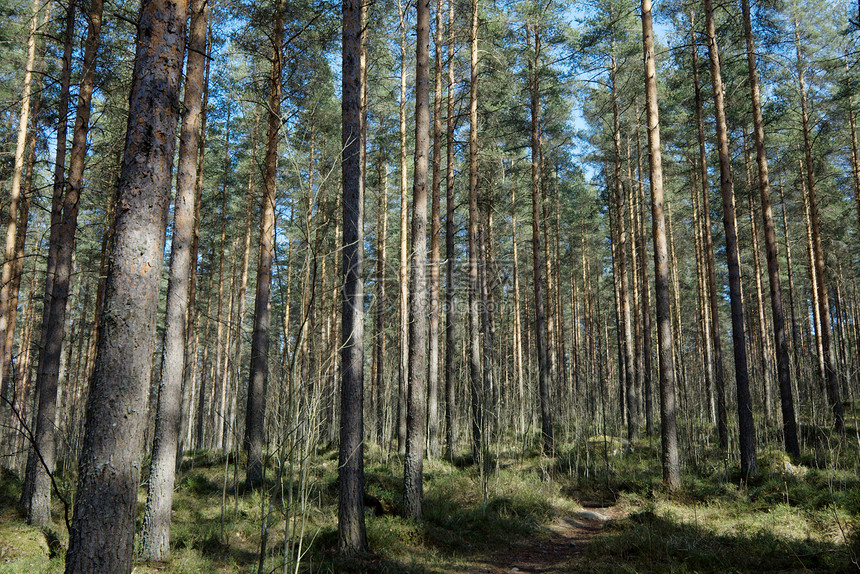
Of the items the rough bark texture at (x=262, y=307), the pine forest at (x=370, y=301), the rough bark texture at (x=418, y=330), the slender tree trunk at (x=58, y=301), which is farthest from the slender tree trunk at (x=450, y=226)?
the slender tree trunk at (x=58, y=301)

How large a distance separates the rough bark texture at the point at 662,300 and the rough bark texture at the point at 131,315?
8215 millimetres

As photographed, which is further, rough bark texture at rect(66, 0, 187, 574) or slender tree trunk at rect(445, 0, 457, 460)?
slender tree trunk at rect(445, 0, 457, 460)

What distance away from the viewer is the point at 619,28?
14883 millimetres

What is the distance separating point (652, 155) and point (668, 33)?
750 cm

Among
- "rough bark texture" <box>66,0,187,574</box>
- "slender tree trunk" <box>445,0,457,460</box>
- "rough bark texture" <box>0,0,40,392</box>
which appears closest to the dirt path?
"slender tree trunk" <box>445,0,457,460</box>

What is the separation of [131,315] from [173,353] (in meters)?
4.11

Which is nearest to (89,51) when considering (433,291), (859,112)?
(433,291)

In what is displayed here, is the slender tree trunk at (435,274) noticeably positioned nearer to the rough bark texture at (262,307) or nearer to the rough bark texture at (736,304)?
the rough bark texture at (262,307)

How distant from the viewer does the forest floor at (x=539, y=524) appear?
5.56 meters

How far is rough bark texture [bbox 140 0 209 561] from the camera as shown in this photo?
6.12 metres

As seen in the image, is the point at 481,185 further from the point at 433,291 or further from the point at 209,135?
the point at 209,135

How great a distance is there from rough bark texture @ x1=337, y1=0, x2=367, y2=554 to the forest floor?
0.37 metres

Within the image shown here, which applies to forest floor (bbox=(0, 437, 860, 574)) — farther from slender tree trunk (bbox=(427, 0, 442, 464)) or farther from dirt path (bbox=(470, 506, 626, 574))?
slender tree trunk (bbox=(427, 0, 442, 464))

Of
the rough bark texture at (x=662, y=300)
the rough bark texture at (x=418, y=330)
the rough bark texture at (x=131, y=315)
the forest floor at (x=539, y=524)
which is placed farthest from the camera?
the rough bark texture at (x=662, y=300)
